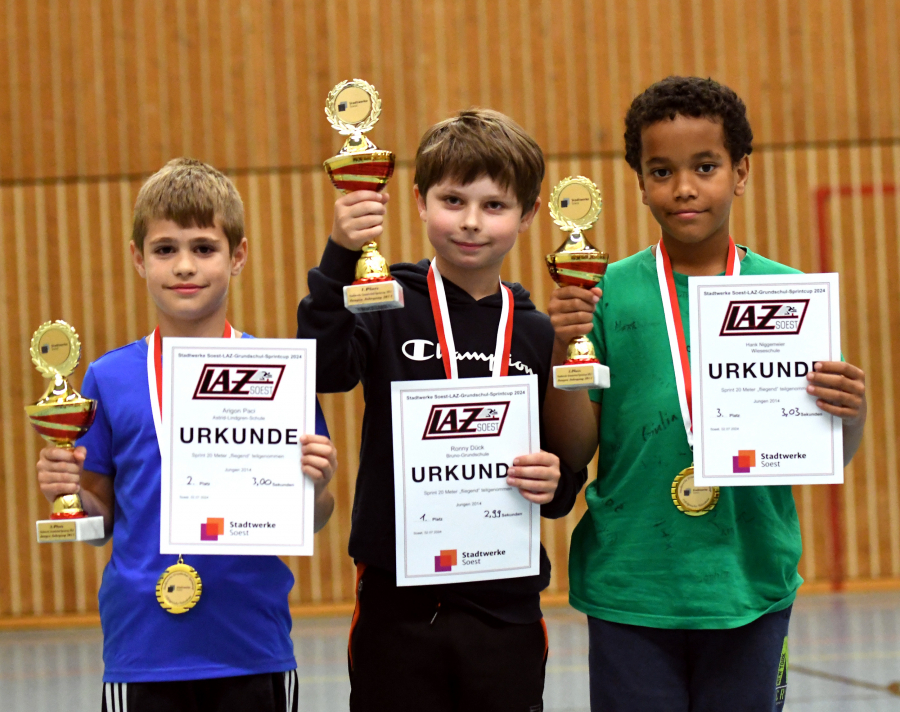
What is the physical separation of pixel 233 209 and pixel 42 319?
449cm

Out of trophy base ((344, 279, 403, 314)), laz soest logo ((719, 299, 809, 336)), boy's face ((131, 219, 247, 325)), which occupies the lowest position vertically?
laz soest logo ((719, 299, 809, 336))

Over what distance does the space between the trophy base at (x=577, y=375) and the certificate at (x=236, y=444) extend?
487mm

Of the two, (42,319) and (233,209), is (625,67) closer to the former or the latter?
(42,319)

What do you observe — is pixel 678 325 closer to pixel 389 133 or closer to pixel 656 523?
pixel 656 523

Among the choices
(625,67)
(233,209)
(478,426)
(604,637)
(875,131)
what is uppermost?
(625,67)

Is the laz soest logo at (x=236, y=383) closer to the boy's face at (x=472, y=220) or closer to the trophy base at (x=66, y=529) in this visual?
the trophy base at (x=66, y=529)

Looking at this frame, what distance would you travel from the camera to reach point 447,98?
6016 millimetres

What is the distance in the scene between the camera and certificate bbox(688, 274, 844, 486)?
1.90m

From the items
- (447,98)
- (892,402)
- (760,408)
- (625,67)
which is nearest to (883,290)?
(892,402)

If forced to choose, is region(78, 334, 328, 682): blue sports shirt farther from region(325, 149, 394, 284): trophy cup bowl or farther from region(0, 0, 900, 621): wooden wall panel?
region(0, 0, 900, 621): wooden wall panel

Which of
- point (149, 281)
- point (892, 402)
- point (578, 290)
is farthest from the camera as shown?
point (892, 402)

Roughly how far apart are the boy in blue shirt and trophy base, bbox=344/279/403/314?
339mm

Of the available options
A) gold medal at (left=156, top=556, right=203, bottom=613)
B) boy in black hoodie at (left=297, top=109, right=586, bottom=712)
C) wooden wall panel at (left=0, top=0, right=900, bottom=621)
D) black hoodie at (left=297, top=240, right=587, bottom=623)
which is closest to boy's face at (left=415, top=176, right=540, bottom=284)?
boy in black hoodie at (left=297, top=109, right=586, bottom=712)

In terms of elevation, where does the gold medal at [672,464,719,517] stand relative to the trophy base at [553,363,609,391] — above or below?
below
